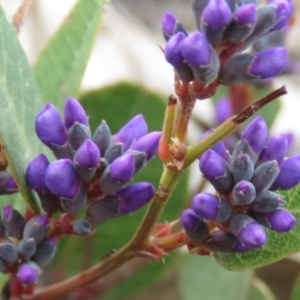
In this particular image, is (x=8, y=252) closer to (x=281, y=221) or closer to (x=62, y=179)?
(x=62, y=179)

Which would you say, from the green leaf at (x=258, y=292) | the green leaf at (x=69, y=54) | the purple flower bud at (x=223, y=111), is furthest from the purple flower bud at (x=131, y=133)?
the purple flower bud at (x=223, y=111)

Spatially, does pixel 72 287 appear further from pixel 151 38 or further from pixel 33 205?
pixel 151 38

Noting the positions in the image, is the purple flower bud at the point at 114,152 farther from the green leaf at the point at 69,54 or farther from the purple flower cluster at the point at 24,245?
the green leaf at the point at 69,54

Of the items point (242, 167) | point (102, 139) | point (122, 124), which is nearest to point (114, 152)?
point (102, 139)

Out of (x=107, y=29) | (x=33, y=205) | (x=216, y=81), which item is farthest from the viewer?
(x=107, y=29)

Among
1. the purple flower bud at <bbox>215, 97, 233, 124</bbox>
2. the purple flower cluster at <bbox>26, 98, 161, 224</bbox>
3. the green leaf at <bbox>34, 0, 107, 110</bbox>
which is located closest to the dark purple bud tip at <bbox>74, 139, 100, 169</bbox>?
the purple flower cluster at <bbox>26, 98, 161, 224</bbox>

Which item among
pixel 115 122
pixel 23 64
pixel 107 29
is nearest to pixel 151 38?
pixel 107 29

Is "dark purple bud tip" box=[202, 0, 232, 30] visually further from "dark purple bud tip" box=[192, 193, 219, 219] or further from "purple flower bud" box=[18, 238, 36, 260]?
"purple flower bud" box=[18, 238, 36, 260]
